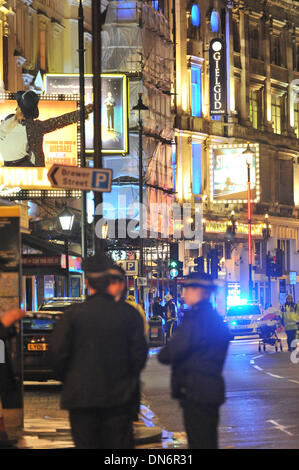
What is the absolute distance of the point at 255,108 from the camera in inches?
2921

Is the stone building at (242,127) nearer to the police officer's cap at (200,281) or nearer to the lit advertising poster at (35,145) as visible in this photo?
the lit advertising poster at (35,145)

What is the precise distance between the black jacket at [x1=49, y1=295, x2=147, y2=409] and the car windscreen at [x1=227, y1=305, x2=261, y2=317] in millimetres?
33869

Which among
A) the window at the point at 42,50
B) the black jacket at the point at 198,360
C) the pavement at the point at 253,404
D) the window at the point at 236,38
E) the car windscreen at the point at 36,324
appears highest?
the window at the point at 236,38

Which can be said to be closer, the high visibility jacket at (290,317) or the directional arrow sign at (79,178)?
the directional arrow sign at (79,178)

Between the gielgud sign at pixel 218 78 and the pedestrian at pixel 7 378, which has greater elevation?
the gielgud sign at pixel 218 78

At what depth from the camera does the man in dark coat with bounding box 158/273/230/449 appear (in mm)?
8828

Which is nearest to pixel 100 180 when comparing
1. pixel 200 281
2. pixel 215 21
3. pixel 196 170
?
pixel 200 281

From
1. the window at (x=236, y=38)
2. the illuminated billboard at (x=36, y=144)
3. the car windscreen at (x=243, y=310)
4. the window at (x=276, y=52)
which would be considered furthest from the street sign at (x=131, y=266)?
the window at (x=276, y=52)

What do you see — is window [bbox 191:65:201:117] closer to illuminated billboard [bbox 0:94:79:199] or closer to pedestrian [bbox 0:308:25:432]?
illuminated billboard [bbox 0:94:79:199]

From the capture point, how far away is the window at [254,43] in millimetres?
74331

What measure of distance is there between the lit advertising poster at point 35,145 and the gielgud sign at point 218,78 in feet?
124

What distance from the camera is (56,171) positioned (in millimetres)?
13219

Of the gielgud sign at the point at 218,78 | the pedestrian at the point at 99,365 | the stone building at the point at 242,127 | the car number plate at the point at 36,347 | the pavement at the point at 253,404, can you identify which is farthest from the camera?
the gielgud sign at the point at 218,78

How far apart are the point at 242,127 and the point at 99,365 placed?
6299cm
